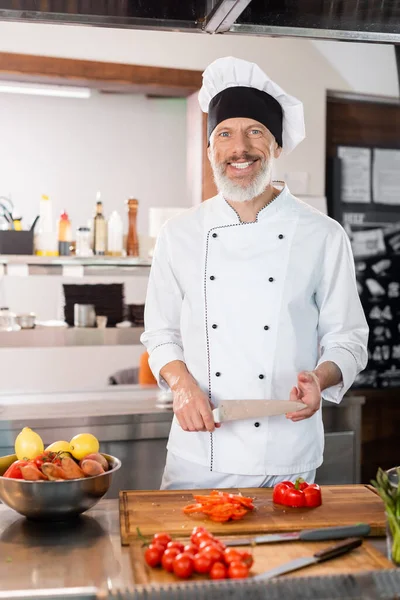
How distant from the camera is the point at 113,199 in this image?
5.75 meters

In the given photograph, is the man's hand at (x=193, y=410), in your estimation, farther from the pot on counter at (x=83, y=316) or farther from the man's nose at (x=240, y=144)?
the pot on counter at (x=83, y=316)

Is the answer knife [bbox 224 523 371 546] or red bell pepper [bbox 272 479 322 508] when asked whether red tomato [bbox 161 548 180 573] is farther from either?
red bell pepper [bbox 272 479 322 508]

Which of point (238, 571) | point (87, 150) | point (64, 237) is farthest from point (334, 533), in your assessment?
point (87, 150)

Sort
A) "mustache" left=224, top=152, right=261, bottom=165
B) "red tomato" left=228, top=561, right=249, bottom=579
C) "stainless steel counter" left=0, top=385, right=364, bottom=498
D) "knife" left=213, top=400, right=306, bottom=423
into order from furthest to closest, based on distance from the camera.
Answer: "stainless steel counter" left=0, top=385, right=364, bottom=498, "mustache" left=224, top=152, right=261, bottom=165, "knife" left=213, top=400, right=306, bottom=423, "red tomato" left=228, top=561, right=249, bottom=579

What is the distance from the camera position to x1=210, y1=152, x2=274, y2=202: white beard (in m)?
2.28

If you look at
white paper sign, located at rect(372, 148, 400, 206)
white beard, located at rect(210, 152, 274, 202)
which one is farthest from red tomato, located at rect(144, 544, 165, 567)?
white paper sign, located at rect(372, 148, 400, 206)

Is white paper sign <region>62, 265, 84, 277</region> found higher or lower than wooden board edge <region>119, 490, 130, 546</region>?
higher

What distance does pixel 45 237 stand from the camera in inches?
153

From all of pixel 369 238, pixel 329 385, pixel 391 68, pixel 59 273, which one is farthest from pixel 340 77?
pixel 329 385

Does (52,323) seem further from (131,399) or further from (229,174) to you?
(229,174)

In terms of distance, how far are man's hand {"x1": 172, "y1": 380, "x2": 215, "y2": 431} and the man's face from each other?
2.04 ft

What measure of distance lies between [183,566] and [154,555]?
8 centimetres

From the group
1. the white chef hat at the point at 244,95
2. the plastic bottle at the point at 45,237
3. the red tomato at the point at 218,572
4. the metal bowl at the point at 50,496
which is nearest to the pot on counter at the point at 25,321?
the plastic bottle at the point at 45,237

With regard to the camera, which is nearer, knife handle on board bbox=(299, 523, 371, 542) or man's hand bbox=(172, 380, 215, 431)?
knife handle on board bbox=(299, 523, 371, 542)
